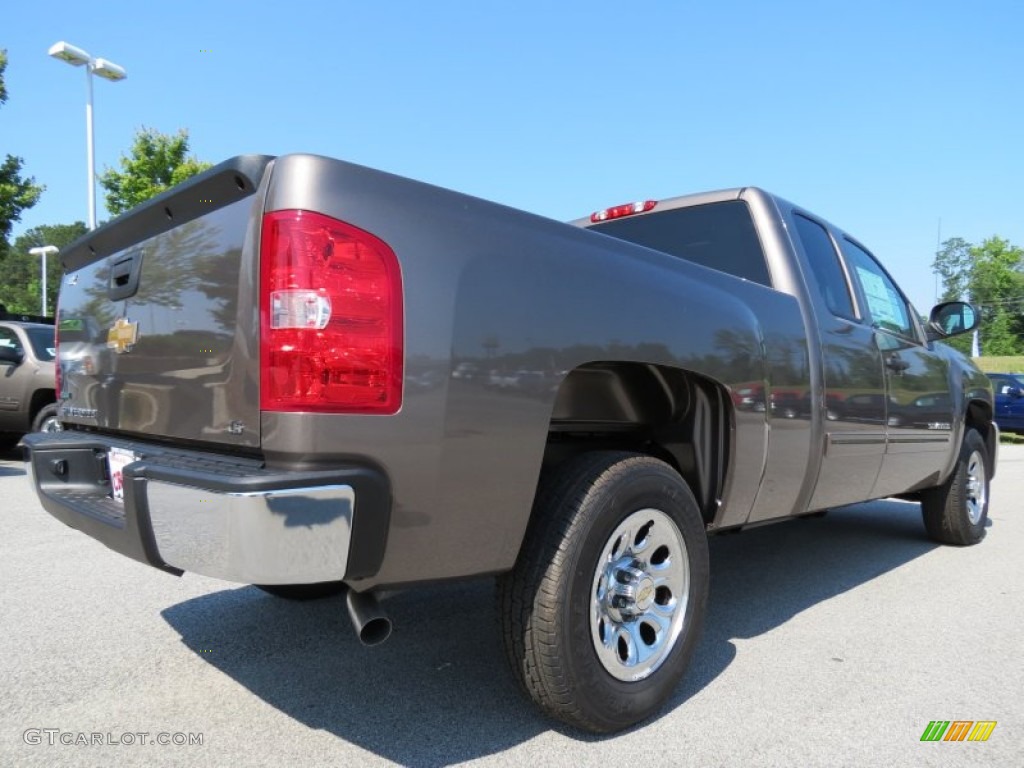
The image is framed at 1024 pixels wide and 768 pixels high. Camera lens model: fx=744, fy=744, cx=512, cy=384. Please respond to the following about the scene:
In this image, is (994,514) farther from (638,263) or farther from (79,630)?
(79,630)

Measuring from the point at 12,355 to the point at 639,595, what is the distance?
856cm

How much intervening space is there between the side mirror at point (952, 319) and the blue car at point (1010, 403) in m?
14.5

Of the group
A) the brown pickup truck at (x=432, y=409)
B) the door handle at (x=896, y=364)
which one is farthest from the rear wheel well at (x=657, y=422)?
the door handle at (x=896, y=364)

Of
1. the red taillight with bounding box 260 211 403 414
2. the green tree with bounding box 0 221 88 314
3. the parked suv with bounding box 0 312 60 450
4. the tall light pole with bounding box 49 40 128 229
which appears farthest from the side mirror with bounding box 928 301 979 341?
the green tree with bounding box 0 221 88 314

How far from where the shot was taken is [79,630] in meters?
3.04

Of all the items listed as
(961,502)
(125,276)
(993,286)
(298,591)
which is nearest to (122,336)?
(125,276)

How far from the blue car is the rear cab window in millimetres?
16617

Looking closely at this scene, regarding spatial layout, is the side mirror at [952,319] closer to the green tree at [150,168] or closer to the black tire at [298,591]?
the black tire at [298,591]

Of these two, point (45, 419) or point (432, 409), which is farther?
point (45, 419)

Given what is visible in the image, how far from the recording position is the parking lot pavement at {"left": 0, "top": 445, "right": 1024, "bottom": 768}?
2.20 m

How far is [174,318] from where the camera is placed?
2.13 m

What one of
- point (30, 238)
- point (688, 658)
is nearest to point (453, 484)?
point (688, 658)

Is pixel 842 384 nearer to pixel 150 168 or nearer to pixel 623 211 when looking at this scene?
pixel 623 211

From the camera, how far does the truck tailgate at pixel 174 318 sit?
6.18 ft
